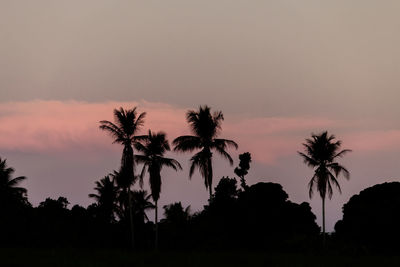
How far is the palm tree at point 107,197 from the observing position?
342 ft

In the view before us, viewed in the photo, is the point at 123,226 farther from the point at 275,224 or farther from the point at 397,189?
the point at 397,189

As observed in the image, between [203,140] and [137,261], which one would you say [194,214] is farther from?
[137,261]

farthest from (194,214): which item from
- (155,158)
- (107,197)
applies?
(107,197)

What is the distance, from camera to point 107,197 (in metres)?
106

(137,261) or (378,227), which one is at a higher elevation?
(378,227)

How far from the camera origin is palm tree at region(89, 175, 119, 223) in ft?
342

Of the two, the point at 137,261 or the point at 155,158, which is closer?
the point at 137,261

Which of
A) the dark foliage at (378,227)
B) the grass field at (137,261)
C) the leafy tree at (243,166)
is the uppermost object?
the leafy tree at (243,166)

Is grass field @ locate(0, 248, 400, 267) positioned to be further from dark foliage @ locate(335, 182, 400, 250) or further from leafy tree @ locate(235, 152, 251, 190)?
leafy tree @ locate(235, 152, 251, 190)

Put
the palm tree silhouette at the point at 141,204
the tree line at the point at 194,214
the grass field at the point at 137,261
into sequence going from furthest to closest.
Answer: the palm tree silhouette at the point at 141,204 → the tree line at the point at 194,214 → the grass field at the point at 137,261

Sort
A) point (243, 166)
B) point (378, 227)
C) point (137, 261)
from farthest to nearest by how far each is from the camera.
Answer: point (243, 166)
point (378, 227)
point (137, 261)

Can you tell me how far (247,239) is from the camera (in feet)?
232

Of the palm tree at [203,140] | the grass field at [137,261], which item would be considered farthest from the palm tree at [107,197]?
the grass field at [137,261]

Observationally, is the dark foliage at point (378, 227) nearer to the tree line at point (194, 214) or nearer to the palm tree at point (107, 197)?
the tree line at point (194, 214)
